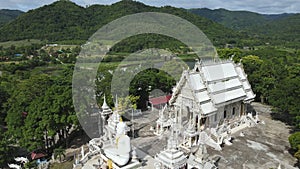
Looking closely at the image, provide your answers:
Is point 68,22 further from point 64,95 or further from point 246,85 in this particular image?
point 246,85

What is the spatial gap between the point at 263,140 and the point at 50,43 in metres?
85.4

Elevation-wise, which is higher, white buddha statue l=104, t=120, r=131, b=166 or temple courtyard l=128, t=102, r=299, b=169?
white buddha statue l=104, t=120, r=131, b=166

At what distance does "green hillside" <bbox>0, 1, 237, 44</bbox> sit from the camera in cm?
9238

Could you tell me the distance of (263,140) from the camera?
71.7 ft

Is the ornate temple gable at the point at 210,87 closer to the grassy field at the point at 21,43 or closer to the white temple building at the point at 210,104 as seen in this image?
the white temple building at the point at 210,104

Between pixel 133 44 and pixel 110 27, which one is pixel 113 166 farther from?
pixel 110 27

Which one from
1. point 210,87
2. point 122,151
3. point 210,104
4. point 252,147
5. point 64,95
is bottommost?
point 252,147

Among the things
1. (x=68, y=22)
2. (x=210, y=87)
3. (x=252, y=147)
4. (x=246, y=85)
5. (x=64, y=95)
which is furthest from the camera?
(x=68, y=22)

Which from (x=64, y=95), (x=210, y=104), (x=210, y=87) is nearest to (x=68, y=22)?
(x=64, y=95)

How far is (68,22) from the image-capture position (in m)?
99.6

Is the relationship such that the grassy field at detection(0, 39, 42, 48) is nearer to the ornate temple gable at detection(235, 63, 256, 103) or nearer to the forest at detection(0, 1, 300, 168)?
the forest at detection(0, 1, 300, 168)

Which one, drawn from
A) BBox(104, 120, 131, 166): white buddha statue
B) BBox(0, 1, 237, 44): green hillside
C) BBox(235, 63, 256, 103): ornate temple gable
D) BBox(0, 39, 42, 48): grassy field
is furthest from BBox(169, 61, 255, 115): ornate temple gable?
BBox(0, 39, 42, 48): grassy field

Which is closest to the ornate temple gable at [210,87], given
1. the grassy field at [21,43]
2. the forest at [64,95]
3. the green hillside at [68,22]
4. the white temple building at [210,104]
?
the white temple building at [210,104]

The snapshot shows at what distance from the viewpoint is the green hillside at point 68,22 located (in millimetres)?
92375
